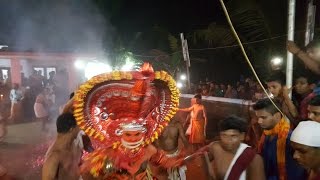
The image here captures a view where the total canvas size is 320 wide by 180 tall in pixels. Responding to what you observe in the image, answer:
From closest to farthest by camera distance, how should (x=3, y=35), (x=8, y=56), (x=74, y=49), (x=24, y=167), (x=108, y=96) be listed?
(x=108, y=96) → (x=24, y=167) → (x=8, y=56) → (x=74, y=49) → (x=3, y=35)

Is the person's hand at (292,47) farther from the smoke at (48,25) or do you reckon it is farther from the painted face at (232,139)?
the smoke at (48,25)

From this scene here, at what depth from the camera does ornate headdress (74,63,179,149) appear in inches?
139

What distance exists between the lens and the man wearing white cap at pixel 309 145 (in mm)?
2535

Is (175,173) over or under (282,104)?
under

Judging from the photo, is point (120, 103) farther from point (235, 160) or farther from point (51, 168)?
point (235, 160)

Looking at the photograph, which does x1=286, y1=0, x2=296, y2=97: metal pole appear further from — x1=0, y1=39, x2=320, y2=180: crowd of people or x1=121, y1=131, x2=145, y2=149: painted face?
x1=121, y1=131, x2=145, y2=149: painted face

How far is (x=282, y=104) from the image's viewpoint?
4.58m

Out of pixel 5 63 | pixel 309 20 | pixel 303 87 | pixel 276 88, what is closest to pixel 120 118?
pixel 276 88

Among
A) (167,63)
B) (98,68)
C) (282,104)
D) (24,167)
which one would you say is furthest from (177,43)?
(282,104)

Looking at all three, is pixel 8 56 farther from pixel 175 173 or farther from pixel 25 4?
pixel 175 173

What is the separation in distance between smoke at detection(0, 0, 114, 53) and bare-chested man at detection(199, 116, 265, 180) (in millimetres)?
19374

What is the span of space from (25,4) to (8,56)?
5.36 metres

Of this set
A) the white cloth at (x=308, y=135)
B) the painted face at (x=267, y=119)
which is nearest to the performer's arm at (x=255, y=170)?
the painted face at (x=267, y=119)

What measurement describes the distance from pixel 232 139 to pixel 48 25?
22574 mm
